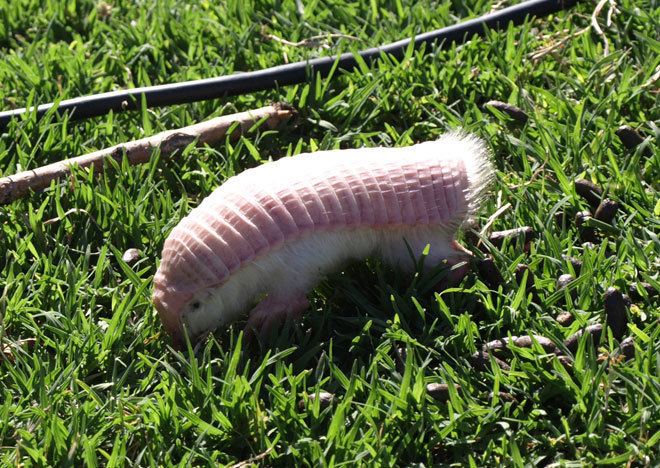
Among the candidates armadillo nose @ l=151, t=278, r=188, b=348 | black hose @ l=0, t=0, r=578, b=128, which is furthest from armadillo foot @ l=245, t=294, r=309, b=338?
black hose @ l=0, t=0, r=578, b=128

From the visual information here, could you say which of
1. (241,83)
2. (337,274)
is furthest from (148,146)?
(337,274)

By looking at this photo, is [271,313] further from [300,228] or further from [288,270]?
[300,228]

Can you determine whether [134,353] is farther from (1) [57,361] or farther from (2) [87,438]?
(2) [87,438]

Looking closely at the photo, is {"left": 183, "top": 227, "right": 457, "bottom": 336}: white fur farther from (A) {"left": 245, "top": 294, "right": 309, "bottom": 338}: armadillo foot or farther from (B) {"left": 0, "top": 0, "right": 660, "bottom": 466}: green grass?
(B) {"left": 0, "top": 0, "right": 660, "bottom": 466}: green grass

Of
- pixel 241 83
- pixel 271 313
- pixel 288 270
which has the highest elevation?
pixel 241 83

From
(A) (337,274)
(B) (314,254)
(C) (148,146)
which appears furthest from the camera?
(C) (148,146)

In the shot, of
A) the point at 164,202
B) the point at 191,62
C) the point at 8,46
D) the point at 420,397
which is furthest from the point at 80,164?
the point at 420,397

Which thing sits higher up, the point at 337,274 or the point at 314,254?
the point at 314,254
